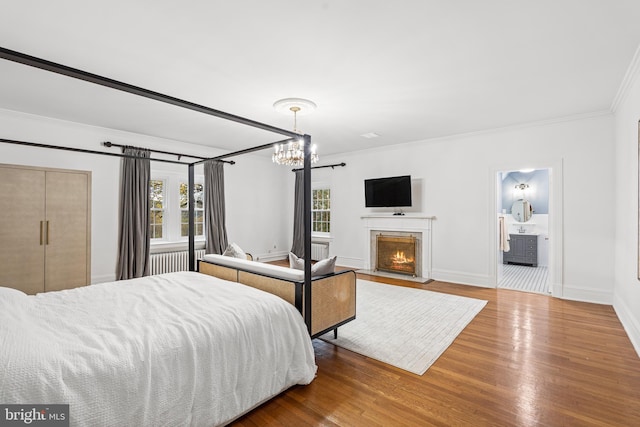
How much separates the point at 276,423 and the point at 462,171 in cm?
501

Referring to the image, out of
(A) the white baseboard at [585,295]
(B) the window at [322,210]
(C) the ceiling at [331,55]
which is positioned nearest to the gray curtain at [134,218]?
(C) the ceiling at [331,55]

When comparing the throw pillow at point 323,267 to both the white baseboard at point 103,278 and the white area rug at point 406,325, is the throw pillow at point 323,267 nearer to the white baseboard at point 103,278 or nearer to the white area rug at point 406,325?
the white area rug at point 406,325

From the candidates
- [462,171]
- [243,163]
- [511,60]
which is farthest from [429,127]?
[243,163]

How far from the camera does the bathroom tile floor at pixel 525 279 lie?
5.05 metres

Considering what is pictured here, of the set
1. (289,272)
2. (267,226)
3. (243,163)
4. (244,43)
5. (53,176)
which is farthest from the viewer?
(267,226)

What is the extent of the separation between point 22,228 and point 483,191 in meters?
6.77

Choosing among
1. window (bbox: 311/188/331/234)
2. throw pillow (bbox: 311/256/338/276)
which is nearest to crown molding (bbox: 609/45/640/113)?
throw pillow (bbox: 311/256/338/276)

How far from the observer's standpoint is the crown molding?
2.72 metres

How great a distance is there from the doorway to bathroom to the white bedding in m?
6.30

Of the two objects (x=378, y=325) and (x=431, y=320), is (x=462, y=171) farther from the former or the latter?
(x=378, y=325)

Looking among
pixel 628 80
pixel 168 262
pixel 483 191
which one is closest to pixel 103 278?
pixel 168 262

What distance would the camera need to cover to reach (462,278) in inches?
213

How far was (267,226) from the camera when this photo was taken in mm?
7582

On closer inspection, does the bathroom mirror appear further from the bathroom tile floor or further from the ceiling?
the ceiling
